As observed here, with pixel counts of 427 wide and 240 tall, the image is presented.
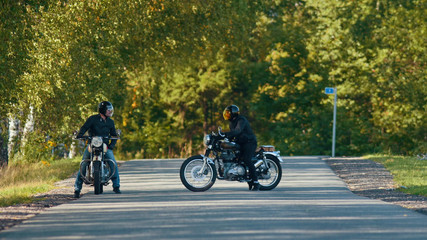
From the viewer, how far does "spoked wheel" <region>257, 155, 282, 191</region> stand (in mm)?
17984

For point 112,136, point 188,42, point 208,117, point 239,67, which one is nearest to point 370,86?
point 239,67

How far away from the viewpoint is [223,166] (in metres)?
17.7

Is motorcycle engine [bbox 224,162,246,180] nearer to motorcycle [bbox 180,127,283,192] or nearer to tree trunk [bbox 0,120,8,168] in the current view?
motorcycle [bbox 180,127,283,192]

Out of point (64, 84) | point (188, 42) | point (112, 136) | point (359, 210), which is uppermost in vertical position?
point (188, 42)

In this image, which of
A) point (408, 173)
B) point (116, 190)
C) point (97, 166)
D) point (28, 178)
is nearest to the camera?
point (97, 166)

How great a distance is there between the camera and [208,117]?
54.7m

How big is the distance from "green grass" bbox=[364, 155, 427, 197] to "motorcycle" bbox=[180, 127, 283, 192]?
2760 millimetres

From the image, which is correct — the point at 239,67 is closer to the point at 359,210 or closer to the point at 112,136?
the point at 112,136

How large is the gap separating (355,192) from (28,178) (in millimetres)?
8166

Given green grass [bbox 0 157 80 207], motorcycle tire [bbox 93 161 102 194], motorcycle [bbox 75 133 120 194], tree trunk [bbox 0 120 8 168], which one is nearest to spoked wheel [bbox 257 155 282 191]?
motorcycle [bbox 75 133 120 194]

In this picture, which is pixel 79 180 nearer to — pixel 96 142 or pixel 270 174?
pixel 96 142

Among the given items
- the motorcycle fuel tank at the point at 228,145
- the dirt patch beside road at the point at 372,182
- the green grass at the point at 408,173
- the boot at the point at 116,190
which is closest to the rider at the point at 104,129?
the boot at the point at 116,190

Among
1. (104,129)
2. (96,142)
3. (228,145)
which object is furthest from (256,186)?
(96,142)

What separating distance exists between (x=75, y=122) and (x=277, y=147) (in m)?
17.8
